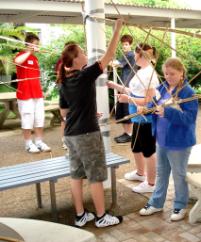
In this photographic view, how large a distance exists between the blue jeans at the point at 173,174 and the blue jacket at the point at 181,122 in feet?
0.26

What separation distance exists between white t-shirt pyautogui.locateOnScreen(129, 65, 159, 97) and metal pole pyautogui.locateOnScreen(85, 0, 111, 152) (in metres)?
0.33

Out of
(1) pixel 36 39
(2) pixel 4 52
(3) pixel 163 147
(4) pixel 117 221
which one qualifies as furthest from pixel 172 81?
(2) pixel 4 52

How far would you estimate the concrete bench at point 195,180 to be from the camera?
302 centimetres

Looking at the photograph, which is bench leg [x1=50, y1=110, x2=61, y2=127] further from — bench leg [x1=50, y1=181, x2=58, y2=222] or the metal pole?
bench leg [x1=50, y1=181, x2=58, y2=222]

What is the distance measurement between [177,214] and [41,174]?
126 cm

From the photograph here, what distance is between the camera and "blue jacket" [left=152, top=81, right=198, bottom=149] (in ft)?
10.1

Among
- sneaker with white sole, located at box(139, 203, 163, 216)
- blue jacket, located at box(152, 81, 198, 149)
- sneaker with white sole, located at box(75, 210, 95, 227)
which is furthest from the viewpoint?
sneaker with white sole, located at box(139, 203, 163, 216)

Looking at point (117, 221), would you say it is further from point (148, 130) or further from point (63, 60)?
point (63, 60)

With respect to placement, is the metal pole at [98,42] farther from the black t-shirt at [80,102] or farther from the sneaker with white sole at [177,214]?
the sneaker with white sole at [177,214]

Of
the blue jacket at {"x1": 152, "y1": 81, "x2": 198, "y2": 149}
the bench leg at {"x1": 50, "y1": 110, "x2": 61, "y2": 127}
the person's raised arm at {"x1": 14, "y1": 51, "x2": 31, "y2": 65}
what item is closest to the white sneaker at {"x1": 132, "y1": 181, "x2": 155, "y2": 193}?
the blue jacket at {"x1": 152, "y1": 81, "x2": 198, "y2": 149}

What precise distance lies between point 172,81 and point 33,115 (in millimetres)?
3221

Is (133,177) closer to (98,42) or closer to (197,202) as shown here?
(197,202)

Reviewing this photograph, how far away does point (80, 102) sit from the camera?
3.02 metres

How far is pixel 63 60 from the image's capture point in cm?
303
